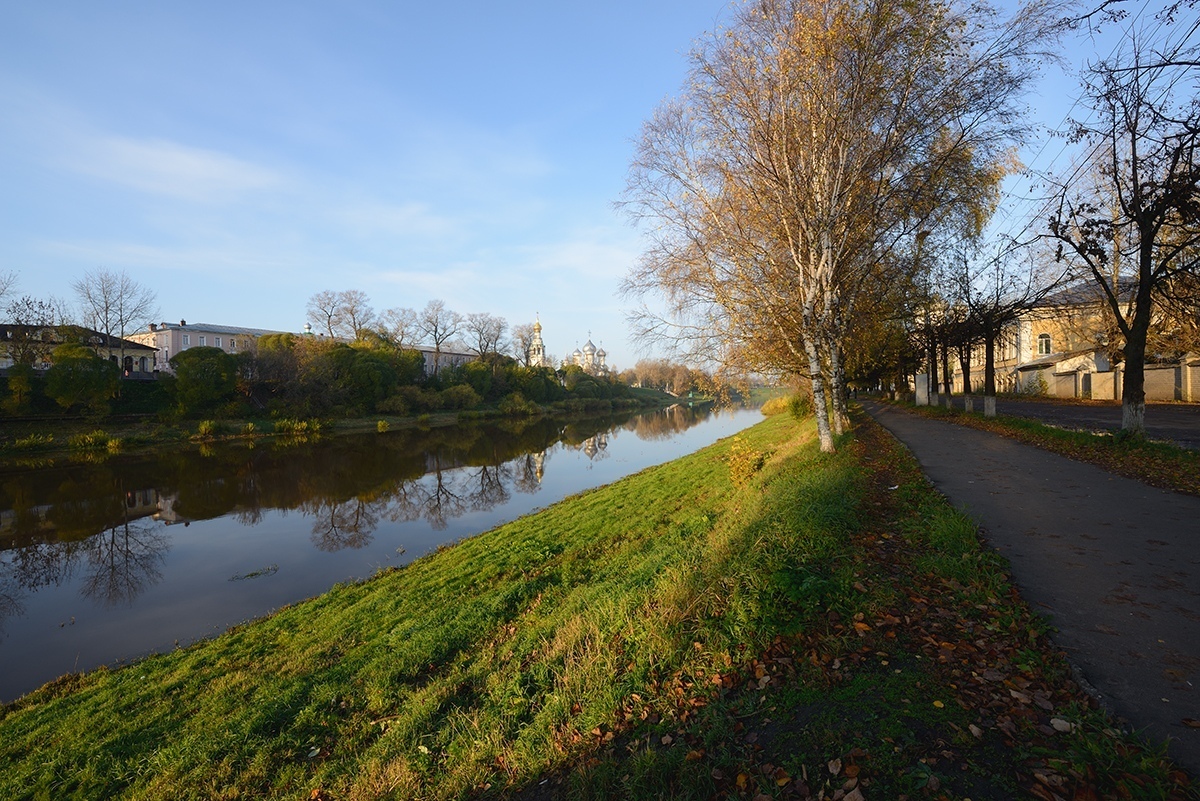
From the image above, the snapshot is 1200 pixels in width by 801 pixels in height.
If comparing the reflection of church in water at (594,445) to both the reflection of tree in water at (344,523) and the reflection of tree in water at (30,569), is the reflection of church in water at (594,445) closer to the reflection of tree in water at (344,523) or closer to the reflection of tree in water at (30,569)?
the reflection of tree in water at (344,523)

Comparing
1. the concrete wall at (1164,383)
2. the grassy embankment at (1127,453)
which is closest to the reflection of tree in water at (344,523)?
the grassy embankment at (1127,453)

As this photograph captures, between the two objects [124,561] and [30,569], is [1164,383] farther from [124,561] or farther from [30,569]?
[30,569]

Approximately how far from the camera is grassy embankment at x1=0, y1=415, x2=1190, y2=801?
3053 mm

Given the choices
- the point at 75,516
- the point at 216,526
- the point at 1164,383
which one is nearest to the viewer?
the point at 216,526

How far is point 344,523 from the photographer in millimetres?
17094

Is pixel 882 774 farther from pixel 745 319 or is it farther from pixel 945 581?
pixel 745 319

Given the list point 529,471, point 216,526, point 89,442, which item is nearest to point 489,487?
point 529,471

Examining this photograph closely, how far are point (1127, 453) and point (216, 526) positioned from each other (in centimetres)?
2388

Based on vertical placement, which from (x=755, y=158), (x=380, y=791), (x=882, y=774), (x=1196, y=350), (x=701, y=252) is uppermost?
(x=755, y=158)

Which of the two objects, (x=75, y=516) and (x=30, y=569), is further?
(x=75, y=516)

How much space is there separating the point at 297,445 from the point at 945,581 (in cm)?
3913

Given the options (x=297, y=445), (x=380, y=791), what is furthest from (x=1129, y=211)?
(x=297, y=445)

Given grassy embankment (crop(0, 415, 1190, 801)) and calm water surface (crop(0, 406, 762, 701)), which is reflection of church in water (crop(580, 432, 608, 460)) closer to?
calm water surface (crop(0, 406, 762, 701))

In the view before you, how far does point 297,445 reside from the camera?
119 ft
